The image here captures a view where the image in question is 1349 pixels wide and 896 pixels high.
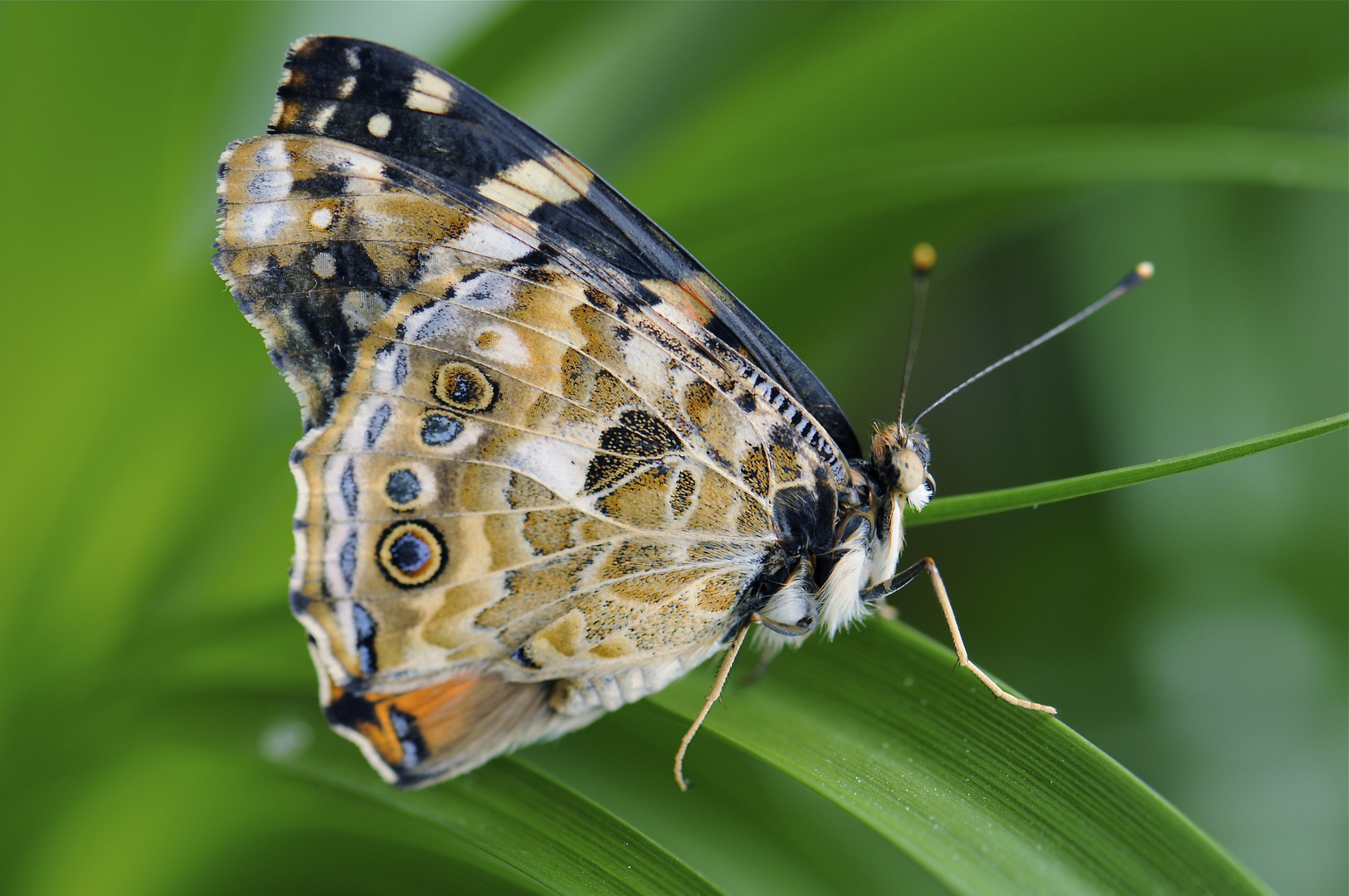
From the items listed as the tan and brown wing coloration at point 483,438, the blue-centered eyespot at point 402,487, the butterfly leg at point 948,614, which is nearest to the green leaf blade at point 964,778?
the butterfly leg at point 948,614

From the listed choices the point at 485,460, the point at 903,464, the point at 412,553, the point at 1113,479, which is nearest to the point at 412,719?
the point at 412,553

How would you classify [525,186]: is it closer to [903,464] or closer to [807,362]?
[903,464]

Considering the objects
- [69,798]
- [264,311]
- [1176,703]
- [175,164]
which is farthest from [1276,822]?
[175,164]

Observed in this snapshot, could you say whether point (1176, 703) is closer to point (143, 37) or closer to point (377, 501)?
point (377, 501)

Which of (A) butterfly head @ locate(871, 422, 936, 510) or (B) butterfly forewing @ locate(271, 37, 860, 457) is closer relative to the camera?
(B) butterfly forewing @ locate(271, 37, 860, 457)

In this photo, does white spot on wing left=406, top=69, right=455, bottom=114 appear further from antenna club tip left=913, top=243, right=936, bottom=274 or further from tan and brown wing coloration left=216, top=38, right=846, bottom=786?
antenna club tip left=913, top=243, right=936, bottom=274

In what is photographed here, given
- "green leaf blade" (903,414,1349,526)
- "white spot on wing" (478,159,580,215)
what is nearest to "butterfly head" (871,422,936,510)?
A: "green leaf blade" (903,414,1349,526)
